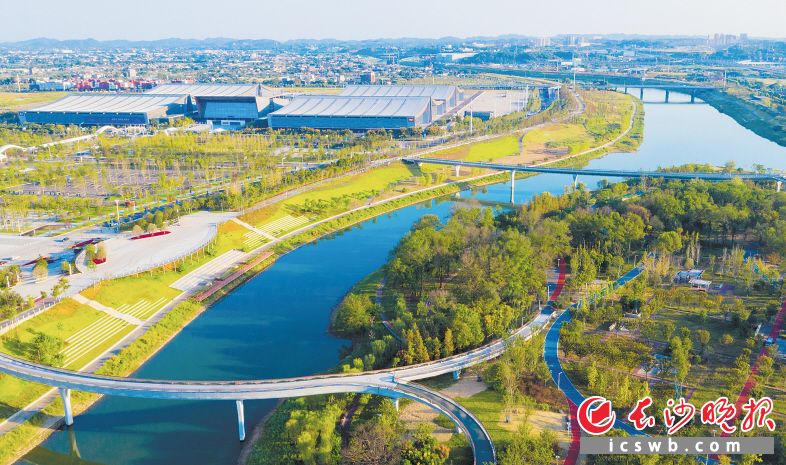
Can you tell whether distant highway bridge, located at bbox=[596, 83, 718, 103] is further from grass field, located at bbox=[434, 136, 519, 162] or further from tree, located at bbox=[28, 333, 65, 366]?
tree, located at bbox=[28, 333, 65, 366]

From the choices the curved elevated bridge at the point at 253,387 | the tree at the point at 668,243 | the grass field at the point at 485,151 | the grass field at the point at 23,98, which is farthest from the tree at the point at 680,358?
the grass field at the point at 23,98

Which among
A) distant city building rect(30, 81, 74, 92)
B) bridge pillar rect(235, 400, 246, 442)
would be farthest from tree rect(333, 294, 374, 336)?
distant city building rect(30, 81, 74, 92)

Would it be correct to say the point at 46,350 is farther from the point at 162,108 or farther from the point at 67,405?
the point at 162,108

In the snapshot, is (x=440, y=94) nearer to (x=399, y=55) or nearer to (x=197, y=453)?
(x=197, y=453)

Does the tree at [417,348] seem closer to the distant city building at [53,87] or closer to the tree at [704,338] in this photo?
the tree at [704,338]

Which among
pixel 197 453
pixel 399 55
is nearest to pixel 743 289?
pixel 197 453

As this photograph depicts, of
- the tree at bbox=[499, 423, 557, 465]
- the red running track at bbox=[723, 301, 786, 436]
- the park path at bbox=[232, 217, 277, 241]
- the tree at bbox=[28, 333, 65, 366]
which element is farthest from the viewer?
the park path at bbox=[232, 217, 277, 241]
